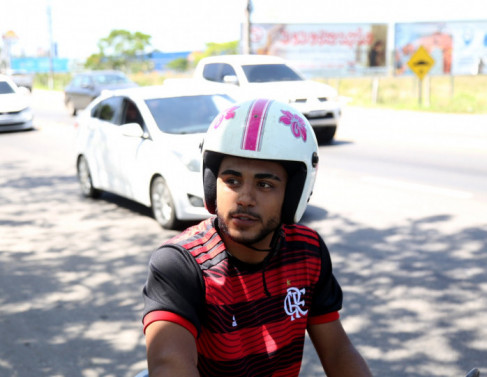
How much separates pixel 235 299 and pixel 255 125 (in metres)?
0.52

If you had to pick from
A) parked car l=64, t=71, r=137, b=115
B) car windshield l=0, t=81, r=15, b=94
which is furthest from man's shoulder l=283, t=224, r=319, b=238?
parked car l=64, t=71, r=137, b=115

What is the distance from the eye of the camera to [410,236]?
8023mm

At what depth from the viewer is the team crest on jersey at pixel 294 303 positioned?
2.38 meters

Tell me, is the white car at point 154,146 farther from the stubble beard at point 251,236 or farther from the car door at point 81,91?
the car door at point 81,91

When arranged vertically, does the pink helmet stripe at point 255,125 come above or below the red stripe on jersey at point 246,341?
above

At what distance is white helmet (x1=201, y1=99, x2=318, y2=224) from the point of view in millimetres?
2295

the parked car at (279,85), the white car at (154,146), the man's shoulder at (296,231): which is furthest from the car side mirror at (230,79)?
the man's shoulder at (296,231)

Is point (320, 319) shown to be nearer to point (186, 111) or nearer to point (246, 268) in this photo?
point (246, 268)

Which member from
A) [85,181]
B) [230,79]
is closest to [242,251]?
[85,181]

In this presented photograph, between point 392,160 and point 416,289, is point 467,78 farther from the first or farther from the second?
point 416,289

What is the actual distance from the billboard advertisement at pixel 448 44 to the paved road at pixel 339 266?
144 feet

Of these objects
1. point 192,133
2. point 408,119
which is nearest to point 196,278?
point 192,133

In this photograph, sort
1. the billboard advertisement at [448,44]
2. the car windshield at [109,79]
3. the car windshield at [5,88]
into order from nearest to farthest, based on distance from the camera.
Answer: the car windshield at [5,88] → the car windshield at [109,79] → the billboard advertisement at [448,44]

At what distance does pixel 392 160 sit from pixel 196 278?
1234cm
